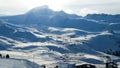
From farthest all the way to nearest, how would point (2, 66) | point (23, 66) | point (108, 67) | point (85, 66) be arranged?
point (85, 66) < point (108, 67) < point (23, 66) < point (2, 66)

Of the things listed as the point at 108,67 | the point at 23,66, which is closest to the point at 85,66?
the point at 108,67

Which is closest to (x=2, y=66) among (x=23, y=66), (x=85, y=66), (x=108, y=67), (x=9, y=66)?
(x=9, y=66)

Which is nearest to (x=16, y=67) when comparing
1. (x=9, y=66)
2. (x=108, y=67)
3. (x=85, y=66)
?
(x=9, y=66)

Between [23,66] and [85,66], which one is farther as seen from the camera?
[85,66]

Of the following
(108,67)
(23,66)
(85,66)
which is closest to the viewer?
(23,66)

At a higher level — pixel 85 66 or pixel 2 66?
pixel 2 66

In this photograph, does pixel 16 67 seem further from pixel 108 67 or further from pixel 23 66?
pixel 108 67

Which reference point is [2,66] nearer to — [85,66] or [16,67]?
[16,67]

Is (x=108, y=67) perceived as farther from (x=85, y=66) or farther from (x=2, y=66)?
(x=2, y=66)
